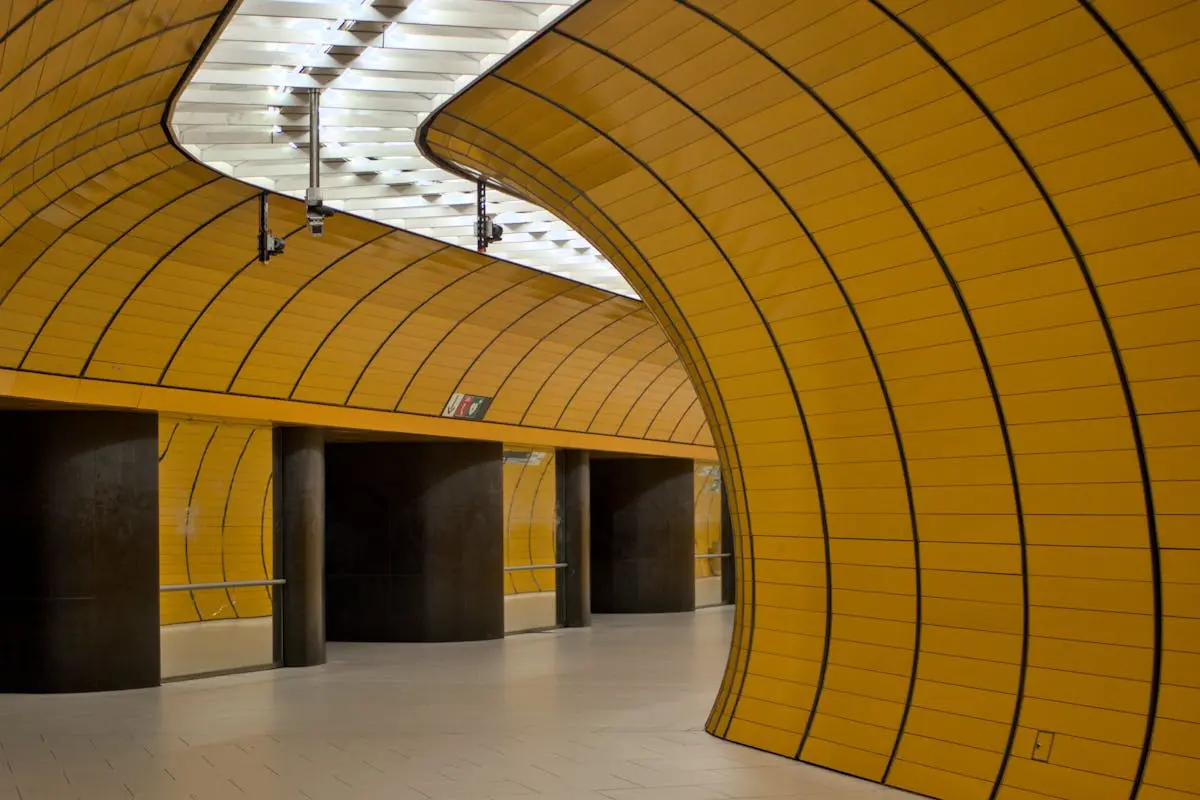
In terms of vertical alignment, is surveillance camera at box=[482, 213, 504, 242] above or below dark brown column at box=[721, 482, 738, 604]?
above

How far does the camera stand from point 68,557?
19.5 meters

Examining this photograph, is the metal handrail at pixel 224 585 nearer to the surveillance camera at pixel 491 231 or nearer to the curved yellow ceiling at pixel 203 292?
the curved yellow ceiling at pixel 203 292

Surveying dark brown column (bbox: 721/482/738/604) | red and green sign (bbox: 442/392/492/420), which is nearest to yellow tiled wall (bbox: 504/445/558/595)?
red and green sign (bbox: 442/392/492/420)

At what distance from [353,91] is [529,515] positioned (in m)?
17.6

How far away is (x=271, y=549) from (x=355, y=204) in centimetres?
780

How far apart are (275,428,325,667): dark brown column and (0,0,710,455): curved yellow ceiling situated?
0.76 m

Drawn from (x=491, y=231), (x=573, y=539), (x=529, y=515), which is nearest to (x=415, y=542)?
(x=529, y=515)

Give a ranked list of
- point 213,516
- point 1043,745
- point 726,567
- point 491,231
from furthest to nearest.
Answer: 1. point 726,567
2. point 213,516
3. point 491,231
4. point 1043,745

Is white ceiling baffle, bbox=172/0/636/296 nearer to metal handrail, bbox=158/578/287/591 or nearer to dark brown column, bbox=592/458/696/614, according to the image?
metal handrail, bbox=158/578/287/591

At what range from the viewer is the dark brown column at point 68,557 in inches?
765

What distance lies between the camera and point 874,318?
11953 millimetres

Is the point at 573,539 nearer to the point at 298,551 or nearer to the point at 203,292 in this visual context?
the point at 298,551

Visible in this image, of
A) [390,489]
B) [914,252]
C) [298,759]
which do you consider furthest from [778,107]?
[390,489]

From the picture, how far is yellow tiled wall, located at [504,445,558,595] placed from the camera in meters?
29.5
